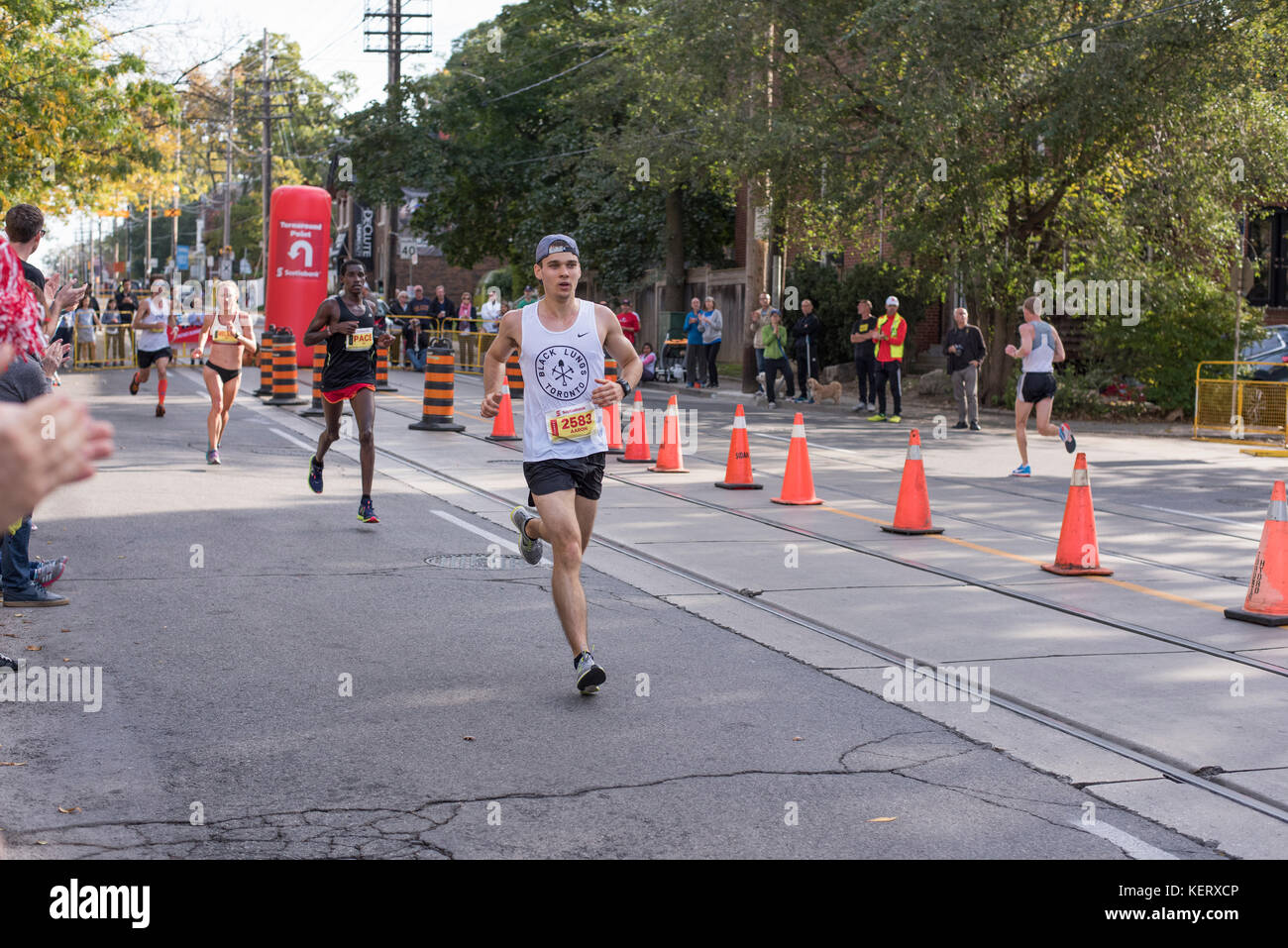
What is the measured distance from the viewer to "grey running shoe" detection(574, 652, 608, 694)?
21.5 feet

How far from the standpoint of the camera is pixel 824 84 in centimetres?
2520

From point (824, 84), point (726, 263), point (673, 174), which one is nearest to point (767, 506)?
point (824, 84)

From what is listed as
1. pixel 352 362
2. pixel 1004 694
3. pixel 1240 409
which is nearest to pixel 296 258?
pixel 1240 409

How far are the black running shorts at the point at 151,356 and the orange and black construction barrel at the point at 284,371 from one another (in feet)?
6.03

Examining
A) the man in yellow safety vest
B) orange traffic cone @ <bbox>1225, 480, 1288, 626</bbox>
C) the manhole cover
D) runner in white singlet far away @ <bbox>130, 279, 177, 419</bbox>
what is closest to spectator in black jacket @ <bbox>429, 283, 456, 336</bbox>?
runner in white singlet far away @ <bbox>130, 279, 177, 419</bbox>

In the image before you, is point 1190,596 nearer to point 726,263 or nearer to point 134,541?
point 134,541

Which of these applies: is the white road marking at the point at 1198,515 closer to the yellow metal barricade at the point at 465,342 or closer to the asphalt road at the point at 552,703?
the asphalt road at the point at 552,703

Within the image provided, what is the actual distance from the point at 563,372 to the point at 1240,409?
17435mm

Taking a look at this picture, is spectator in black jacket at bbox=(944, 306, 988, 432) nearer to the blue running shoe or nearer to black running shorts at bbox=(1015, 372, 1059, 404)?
black running shorts at bbox=(1015, 372, 1059, 404)

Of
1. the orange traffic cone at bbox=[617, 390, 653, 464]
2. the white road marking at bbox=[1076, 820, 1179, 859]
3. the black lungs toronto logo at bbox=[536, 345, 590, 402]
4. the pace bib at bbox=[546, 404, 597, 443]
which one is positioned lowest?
the white road marking at bbox=[1076, 820, 1179, 859]

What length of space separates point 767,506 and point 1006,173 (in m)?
12.3

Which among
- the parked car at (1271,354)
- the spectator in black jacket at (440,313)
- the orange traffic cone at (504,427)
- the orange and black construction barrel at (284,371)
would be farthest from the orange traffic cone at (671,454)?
the spectator in black jacket at (440,313)

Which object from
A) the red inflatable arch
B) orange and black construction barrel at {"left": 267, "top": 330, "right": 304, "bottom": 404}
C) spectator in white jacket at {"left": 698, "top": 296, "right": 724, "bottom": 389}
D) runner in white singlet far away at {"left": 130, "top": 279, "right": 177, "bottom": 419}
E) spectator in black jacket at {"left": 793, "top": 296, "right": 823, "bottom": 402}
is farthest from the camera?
the red inflatable arch

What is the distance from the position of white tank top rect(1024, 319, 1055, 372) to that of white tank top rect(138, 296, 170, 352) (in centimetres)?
1265
